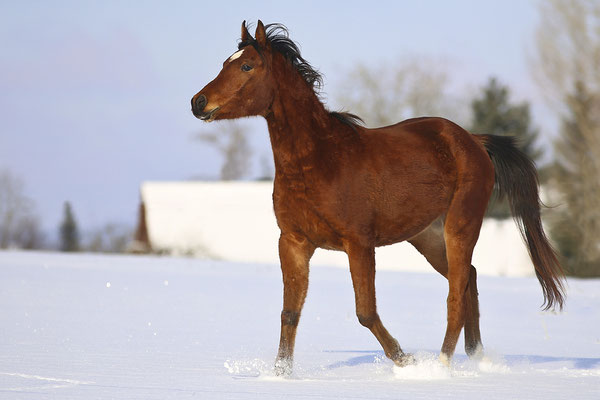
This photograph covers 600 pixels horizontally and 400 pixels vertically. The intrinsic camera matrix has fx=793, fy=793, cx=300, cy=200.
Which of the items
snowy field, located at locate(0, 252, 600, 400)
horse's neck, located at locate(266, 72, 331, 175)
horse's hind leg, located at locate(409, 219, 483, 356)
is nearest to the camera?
snowy field, located at locate(0, 252, 600, 400)

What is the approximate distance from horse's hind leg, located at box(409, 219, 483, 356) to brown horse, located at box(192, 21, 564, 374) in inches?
13.9

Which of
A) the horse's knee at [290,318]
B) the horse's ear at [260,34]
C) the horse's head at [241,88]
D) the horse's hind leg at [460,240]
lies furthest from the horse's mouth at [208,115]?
Result: the horse's hind leg at [460,240]

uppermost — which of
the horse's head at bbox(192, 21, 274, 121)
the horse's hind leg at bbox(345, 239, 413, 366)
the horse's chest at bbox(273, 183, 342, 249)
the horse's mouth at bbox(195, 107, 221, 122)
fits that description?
the horse's head at bbox(192, 21, 274, 121)

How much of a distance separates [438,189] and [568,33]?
24.2m

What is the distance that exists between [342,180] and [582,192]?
81.4 feet

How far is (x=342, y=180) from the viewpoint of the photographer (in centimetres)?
550

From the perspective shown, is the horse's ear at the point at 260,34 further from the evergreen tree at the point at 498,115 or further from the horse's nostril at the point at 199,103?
the evergreen tree at the point at 498,115

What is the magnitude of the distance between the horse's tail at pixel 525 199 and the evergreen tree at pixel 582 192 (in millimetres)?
21073

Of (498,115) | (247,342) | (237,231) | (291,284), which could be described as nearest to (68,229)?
(237,231)

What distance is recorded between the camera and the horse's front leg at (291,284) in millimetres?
5641

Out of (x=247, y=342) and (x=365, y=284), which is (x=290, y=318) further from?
(x=247, y=342)

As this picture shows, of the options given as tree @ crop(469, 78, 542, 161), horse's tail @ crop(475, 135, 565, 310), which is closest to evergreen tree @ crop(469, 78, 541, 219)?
tree @ crop(469, 78, 542, 161)

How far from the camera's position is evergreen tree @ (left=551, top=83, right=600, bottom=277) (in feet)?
89.8

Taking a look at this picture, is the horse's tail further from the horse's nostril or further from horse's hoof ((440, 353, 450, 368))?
the horse's nostril
